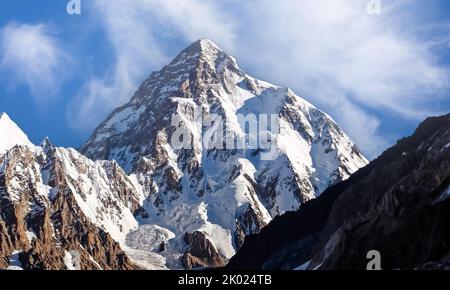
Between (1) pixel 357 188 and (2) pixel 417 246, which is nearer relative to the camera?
(2) pixel 417 246

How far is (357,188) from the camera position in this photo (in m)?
162

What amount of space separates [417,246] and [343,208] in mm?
68713

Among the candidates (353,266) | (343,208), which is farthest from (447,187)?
(343,208)

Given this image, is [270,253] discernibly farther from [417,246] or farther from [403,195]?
[417,246]

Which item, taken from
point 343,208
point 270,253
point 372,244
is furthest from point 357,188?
point 372,244

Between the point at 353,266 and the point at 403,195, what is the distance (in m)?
14.2
